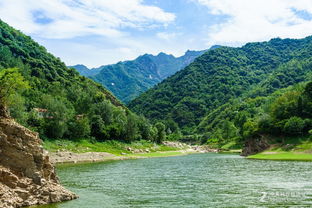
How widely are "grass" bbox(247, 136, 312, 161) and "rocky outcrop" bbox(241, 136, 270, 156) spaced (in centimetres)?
363

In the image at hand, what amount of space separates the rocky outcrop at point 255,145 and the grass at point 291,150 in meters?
3.63

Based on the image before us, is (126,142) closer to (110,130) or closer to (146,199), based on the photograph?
(110,130)

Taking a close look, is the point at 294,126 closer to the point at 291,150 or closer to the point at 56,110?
the point at 291,150

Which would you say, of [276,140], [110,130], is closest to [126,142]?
[110,130]

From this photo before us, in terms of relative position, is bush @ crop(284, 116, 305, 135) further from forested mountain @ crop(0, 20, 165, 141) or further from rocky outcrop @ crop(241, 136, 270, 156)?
forested mountain @ crop(0, 20, 165, 141)

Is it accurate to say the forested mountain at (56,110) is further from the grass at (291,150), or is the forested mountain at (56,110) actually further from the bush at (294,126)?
the bush at (294,126)

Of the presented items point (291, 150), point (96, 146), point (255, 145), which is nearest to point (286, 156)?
point (291, 150)

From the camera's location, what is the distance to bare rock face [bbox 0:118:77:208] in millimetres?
29337

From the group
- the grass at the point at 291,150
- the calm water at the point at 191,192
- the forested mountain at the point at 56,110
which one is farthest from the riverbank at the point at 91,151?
the grass at the point at 291,150

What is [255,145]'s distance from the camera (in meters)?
108

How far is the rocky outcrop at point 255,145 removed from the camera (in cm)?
10394

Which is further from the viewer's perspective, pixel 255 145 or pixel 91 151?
pixel 255 145

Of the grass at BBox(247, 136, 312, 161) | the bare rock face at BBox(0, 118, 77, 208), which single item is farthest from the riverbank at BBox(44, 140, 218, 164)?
the grass at BBox(247, 136, 312, 161)

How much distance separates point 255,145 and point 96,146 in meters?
54.0
